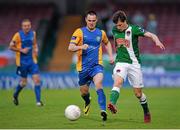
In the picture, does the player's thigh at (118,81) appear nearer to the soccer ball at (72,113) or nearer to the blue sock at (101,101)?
the blue sock at (101,101)

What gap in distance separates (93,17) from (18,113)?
11.9 ft

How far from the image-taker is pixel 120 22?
14.1 metres

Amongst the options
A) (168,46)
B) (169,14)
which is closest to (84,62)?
(168,46)

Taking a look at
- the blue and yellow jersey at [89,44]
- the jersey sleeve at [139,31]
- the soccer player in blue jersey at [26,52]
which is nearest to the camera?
the jersey sleeve at [139,31]

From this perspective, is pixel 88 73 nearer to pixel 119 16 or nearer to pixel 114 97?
pixel 114 97

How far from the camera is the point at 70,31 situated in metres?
38.6

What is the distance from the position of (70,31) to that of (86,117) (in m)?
23.1

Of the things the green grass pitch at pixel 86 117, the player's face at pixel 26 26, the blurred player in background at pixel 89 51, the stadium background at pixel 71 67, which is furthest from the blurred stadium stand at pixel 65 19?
the blurred player in background at pixel 89 51

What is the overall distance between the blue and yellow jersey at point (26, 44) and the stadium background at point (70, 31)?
31.4ft

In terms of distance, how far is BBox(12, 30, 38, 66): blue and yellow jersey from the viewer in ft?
65.2

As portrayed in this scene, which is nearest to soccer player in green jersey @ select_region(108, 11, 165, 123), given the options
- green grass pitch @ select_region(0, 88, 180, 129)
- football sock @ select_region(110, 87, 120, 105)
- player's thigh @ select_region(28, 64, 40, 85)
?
football sock @ select_region(110, 87, 120, 105)

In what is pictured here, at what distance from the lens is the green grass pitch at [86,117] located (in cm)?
1391

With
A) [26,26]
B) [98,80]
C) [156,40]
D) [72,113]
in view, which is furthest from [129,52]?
[26,26]

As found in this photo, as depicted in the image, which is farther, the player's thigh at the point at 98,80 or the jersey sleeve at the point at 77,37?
the jersey sleeve at the point at 77,37
